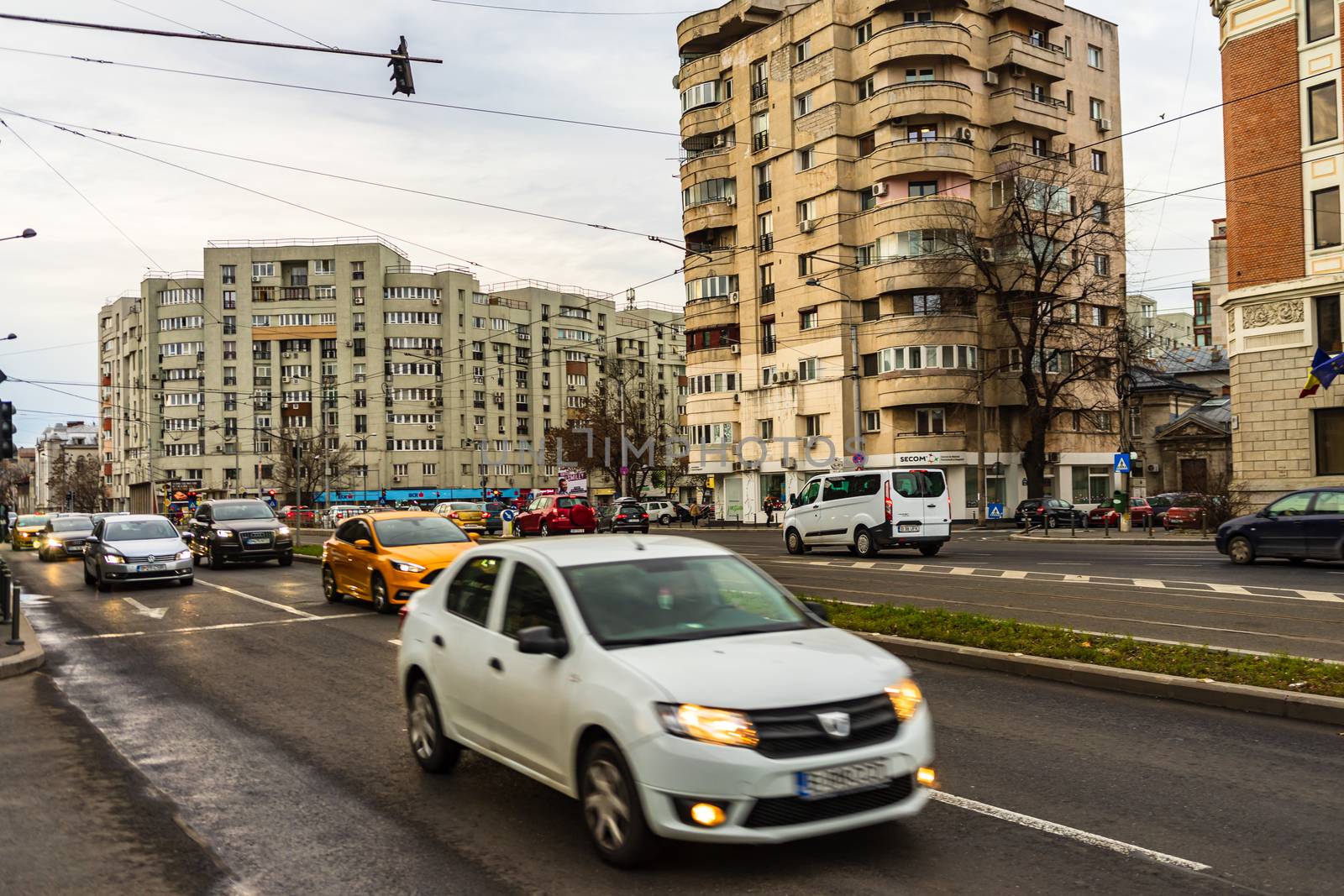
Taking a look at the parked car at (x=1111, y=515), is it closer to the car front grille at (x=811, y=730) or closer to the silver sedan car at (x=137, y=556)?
the silver sedan car at (x=137, y=556)

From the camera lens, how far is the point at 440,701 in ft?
21.6

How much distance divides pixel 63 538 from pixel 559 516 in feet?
55.8

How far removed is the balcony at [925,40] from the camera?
51750 millimetres

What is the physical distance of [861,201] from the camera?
55.0m

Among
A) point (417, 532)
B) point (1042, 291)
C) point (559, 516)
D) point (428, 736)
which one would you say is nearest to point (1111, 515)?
point (1042, 291)

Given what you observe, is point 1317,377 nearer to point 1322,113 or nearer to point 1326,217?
point 1326,217

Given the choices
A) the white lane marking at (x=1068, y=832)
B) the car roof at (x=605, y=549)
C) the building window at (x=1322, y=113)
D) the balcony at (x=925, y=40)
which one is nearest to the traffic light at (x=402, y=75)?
the car roof at (x=605, y=549)

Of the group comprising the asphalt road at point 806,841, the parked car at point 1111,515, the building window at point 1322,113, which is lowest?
the parked car at point 1111,515

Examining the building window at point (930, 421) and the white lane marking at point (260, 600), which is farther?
the building window at point (930, 421)

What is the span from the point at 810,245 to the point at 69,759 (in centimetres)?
5136

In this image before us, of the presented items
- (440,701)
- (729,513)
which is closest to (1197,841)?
(440,701)

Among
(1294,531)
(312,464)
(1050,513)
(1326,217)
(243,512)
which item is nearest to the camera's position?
(1294,531)

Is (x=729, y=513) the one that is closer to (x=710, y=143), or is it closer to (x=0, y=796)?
(x=710, y=143)

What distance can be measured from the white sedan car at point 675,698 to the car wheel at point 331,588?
12.0m
